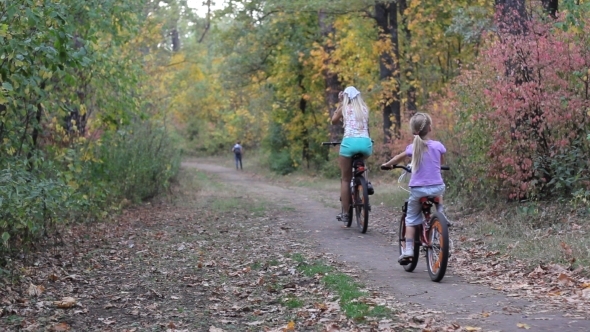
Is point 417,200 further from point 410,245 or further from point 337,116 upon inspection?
point 337,116

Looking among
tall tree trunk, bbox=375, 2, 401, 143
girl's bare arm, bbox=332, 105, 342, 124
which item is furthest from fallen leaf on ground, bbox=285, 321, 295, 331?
tall tree trunk, bbox=375, 2, 401, 143

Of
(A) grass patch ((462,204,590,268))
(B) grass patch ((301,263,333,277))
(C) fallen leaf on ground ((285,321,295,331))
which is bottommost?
(B) grass patch ((301,263,333,277))

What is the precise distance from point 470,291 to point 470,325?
1.47m

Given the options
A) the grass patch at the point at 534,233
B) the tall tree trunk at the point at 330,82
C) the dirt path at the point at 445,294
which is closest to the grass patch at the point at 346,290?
the dirt path at the point at 445,294

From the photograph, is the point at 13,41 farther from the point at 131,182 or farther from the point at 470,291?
the point at 131,182

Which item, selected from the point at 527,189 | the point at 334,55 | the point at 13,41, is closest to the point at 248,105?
the point at 334,55

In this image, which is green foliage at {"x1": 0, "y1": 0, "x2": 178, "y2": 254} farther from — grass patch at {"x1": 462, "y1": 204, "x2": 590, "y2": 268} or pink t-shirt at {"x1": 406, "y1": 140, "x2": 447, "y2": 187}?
grass patch at {"x1": 462, "y1": 204, "x2": 590, "y2": 268}

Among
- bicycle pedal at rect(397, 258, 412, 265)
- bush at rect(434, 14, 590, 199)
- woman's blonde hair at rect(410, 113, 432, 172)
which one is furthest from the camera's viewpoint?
bush at rect(434, 14, 590, 199)

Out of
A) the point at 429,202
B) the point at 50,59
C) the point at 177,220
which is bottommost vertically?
the point at 177,220

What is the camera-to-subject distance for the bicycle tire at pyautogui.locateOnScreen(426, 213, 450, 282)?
759 centimetres

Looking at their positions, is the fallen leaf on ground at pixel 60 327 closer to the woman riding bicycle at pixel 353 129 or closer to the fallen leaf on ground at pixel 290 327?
the fallen leaf on ground at pixel 290 327

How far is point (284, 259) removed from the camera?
32.5 feet

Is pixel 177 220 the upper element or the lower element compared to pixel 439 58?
lower

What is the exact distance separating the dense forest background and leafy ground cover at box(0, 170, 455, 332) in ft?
2.51
